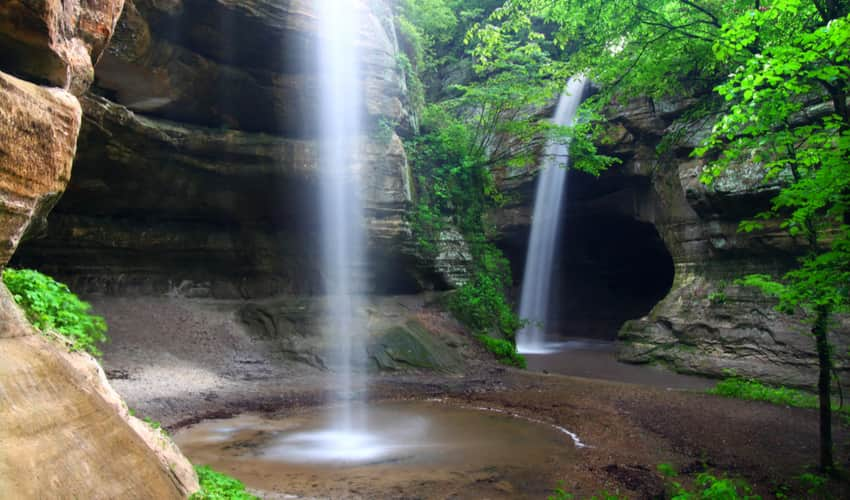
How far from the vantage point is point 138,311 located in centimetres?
1323

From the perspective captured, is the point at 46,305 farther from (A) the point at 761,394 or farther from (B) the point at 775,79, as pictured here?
(A) the point at 761,394

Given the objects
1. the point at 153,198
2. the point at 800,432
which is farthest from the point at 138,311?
the point at 800,432

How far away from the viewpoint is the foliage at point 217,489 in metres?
3.89

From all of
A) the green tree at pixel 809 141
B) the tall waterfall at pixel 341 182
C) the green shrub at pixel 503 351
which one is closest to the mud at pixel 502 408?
the green shrub at pixel 503 351

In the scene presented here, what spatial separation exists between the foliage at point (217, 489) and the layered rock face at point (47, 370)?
12cm

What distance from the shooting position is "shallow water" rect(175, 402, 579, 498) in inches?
218

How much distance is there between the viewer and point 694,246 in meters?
17.3

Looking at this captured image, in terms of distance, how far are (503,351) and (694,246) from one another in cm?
735

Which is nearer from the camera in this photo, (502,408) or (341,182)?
(502,408)

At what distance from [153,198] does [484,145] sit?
423 inches

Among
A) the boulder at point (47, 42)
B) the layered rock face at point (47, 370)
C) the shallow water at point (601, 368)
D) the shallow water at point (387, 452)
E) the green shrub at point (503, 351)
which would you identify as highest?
the boulder at point (47, 42)

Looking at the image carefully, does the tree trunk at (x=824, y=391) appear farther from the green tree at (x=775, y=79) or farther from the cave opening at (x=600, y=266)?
the cave opening at (x=600, y=266)

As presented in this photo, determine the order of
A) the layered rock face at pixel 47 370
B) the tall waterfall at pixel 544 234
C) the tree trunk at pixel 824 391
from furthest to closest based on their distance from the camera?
the tall waterfall at pixel 544 234 < the tree trunk at pixel 824 391 < the layered rock face at pixel 47 370

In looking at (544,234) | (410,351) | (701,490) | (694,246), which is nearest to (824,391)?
(701,490)
